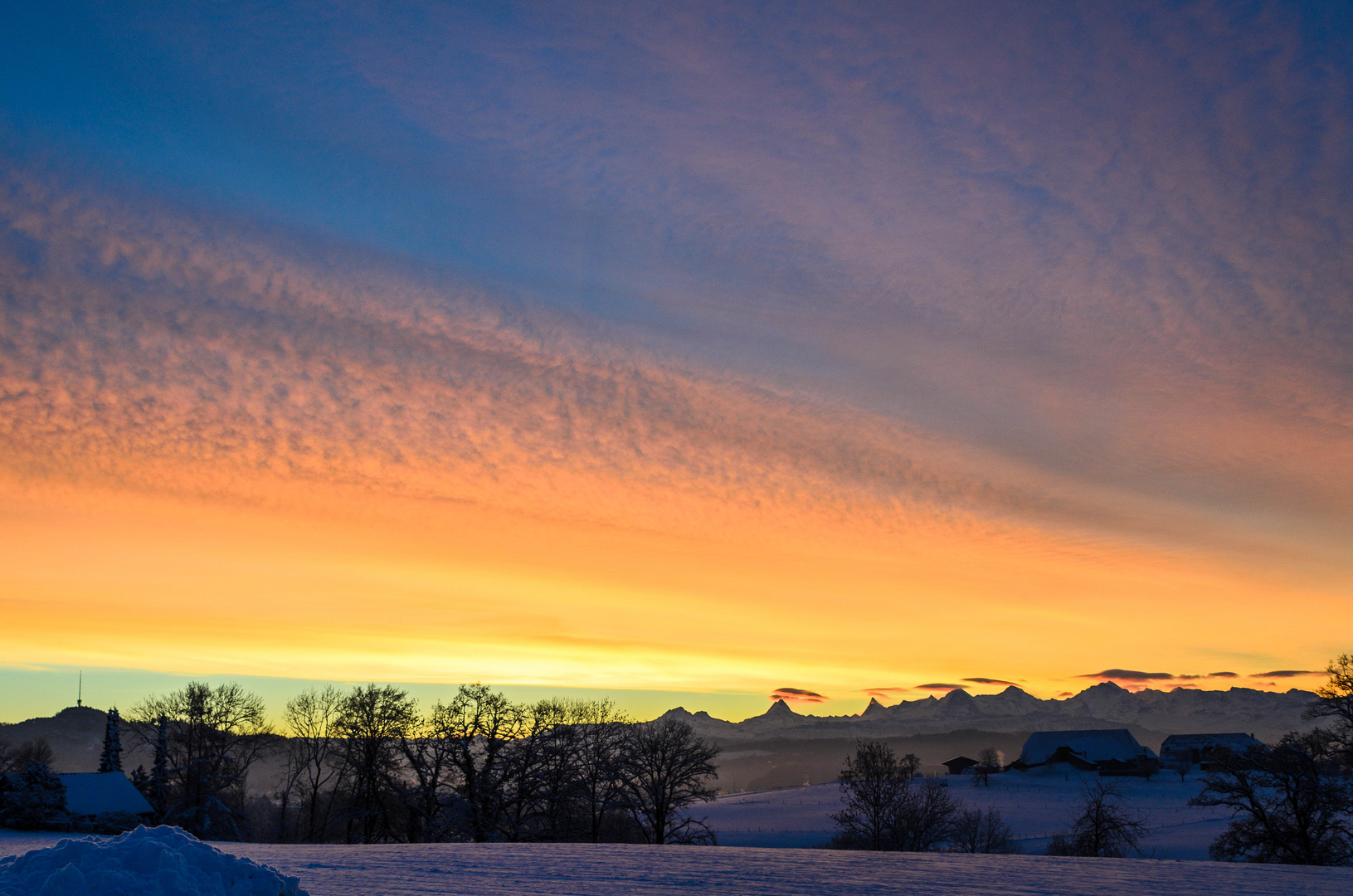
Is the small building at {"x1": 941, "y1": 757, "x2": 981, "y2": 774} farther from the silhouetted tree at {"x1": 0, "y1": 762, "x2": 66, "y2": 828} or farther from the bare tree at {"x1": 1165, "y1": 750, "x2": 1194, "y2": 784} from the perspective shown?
the silhouetted tree at {"x1": 0, "y1": 762, "x2": 66, "y2": 828}

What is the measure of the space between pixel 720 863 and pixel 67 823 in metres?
56.6

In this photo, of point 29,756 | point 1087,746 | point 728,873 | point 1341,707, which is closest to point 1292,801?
point 1341,707

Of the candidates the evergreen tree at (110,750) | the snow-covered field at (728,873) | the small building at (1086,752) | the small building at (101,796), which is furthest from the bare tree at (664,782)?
the small building at (1086,752)

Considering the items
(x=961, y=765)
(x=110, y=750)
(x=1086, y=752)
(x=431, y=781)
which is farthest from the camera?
(x=961, y=765)

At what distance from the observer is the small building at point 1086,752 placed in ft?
477

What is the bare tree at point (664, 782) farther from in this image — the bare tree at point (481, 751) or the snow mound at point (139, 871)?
the snow mound at point (139, 871)

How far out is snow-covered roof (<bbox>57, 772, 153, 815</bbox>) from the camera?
5875 cm

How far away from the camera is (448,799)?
167 feet

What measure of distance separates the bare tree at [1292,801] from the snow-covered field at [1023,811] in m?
14.7

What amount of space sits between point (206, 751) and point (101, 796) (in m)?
7.03

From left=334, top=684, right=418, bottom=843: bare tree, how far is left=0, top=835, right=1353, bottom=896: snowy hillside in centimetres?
2713

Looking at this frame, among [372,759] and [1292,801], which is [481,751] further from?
[1292,801]

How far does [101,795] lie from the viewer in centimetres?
6006

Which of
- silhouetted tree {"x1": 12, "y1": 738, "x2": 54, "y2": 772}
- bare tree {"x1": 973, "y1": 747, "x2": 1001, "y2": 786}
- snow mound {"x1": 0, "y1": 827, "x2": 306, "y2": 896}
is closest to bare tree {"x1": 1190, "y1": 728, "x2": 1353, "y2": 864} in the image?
snow mound {"x1": 0, "y1": 827, "x2": 306, "y2": 896}
